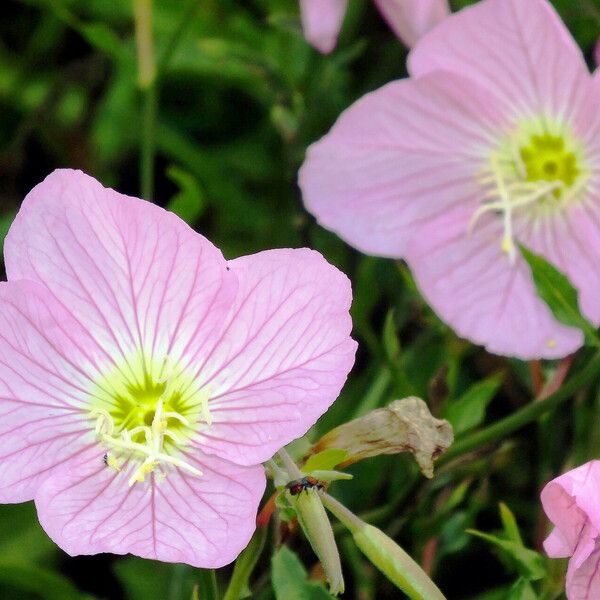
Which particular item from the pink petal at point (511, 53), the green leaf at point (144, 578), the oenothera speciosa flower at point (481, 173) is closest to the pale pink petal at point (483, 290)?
the oenothera speciosa flower at point (481, 173)

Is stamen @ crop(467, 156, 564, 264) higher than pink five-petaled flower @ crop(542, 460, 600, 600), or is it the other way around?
stamen @ crop(467, 156, 564, 264)

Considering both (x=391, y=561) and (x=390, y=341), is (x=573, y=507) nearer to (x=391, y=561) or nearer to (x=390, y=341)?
(x=391, y=561)

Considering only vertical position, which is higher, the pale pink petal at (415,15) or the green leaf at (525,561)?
the pale pink petal at (415,15)

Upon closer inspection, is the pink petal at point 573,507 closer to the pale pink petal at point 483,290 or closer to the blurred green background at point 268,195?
the blurred green background at point 268,195

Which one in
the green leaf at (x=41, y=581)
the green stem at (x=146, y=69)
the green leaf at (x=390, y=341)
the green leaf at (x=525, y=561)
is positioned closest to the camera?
the green leaf at (x=525, y=561)

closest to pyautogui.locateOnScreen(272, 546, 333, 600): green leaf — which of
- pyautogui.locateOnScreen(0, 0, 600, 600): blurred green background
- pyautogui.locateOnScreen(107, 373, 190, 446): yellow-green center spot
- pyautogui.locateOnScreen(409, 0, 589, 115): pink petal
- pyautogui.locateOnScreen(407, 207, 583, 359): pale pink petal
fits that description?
pyautogui.locateOnScreen(0, 0, 600, 600): blurred green background

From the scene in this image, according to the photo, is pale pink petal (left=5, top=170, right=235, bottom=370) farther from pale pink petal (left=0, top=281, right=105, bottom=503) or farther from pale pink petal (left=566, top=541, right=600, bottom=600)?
pale pink petal (left=566, top=541, right=600, bottom=600)

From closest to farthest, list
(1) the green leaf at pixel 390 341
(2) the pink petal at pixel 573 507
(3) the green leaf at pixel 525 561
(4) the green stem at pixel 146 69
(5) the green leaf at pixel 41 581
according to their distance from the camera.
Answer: (2) the pink petal at pixel 573 507 < (3) the green leaf at pixel 525 561 < (1) the green leaf at pixel 390 341 < (5) the green leaf at pixel 41 581 < (4) the green stem at pixel 146 69

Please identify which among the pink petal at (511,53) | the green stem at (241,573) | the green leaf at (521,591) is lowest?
the green leaf at (521,591)

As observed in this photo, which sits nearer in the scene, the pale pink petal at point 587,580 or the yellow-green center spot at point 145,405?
the pale pink petal at point 587,580
